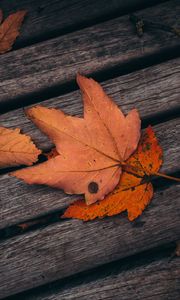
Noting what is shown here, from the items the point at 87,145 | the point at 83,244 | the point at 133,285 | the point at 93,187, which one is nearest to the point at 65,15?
the point at 87,145

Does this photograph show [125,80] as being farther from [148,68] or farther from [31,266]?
[31,266]

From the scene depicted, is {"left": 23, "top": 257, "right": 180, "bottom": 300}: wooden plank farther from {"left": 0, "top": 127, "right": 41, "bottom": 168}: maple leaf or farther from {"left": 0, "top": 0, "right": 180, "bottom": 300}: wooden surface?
{"left": 0, "top": 127, "right": 41, "bottom": 168}: maple leaf

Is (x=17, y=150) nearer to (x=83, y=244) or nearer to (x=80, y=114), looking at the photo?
(x=80, y=114)

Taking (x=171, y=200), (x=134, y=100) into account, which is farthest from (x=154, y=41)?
(x=171, y=200)

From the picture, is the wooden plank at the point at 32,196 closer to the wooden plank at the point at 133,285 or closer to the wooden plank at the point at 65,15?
the wooden plank at the point at 133,285

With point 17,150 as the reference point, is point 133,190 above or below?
below

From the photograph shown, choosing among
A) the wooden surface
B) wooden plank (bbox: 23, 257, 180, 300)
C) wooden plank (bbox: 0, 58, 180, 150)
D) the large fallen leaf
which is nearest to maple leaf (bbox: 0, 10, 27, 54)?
the wooden surface
